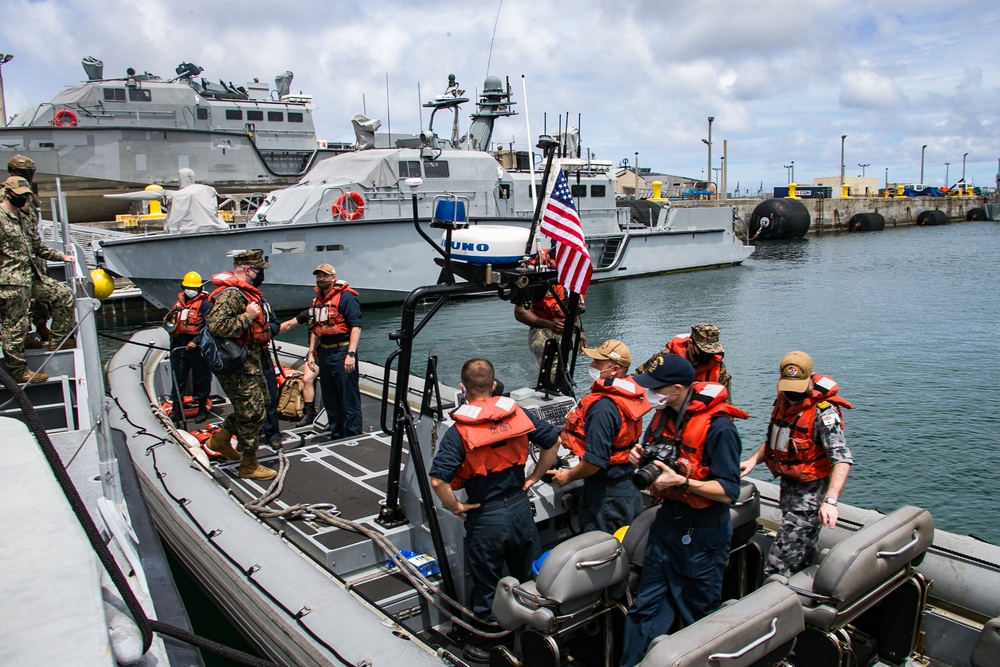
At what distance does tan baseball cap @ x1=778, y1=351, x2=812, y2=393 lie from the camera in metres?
3.22

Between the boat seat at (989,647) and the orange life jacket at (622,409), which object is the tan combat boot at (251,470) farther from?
the boat seat at (989,647)

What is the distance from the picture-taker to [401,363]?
12.2ft

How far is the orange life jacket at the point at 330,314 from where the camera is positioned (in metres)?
5.95

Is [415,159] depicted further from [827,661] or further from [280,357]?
[827,661]

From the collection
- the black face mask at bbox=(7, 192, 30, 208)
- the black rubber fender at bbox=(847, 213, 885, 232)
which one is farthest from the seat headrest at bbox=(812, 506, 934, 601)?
the black rubber fender at bbox=(847, 213, 885, 232)

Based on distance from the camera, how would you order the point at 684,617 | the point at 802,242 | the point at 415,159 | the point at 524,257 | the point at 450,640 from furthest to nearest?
the point at 802,242
the point at 415,159
the point at 524,257
the point at 450,640
the point at 684,617

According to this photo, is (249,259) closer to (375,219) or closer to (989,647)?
(989,647)

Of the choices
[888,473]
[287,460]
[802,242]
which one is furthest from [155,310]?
[802,242]

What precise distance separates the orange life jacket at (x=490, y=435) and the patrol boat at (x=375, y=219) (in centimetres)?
1108

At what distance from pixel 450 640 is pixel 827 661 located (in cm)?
172

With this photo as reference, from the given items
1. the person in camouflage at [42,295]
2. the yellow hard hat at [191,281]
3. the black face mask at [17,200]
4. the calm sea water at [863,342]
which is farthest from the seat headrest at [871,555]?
the yellow hard hat at [191,281]

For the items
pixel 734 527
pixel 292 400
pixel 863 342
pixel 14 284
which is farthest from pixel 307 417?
pixel 863 342

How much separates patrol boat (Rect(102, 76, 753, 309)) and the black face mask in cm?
975

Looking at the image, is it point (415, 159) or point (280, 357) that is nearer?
point (280, 357)
